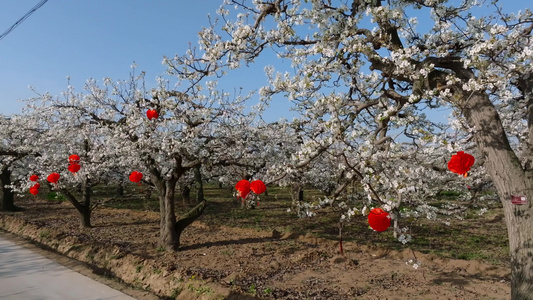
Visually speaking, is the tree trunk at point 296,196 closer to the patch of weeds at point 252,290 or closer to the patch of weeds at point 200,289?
the patch of weeds at point 252,290

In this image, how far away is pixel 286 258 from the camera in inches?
337

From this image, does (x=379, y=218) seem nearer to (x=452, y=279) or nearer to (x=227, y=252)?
(x=452, y=279)

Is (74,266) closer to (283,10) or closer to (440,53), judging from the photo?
(283,10)

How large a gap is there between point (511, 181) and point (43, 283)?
741 centimetres

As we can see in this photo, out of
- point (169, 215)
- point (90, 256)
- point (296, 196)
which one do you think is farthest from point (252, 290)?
point (296, 196)

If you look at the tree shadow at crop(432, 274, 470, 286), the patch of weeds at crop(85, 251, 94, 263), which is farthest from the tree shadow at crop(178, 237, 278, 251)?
the tree shadow at crop(432, 274, 470, 286)

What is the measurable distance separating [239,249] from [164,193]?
265cm

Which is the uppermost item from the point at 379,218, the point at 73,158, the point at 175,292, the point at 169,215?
the point at 73,158

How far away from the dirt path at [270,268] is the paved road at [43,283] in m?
1.15

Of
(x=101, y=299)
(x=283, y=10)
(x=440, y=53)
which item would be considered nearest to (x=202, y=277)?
(x=101, y=299)

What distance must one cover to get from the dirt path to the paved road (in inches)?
45.1

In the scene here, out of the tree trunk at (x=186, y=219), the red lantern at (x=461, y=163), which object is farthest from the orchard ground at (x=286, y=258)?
the red lantern at (x=461, y=163)

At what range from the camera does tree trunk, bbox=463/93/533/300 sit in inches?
148

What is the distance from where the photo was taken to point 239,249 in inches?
373
